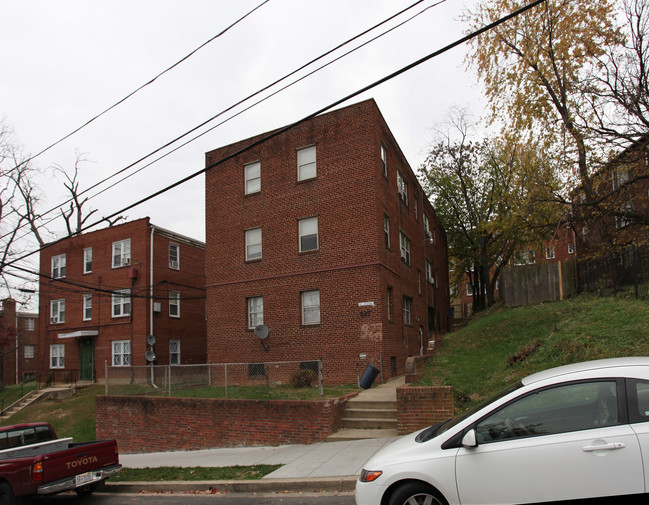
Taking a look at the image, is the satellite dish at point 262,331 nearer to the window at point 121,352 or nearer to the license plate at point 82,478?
the license plate at point 82,478

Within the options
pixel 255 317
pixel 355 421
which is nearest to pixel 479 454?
pixel 355 421

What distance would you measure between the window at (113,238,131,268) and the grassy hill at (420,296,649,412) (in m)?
17.9

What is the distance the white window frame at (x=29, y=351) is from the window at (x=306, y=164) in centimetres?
4639

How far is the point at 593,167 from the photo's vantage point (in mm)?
15086

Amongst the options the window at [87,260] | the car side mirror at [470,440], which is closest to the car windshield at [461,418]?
the car side mirror at [470,440]

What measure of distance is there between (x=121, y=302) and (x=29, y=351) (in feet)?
110

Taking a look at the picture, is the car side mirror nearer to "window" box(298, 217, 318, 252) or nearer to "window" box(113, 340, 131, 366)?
"window" box(298, 217, 318, 252)

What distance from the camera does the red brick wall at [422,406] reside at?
9750 millimetres

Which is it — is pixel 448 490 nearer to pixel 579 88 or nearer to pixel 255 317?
pixel 579 88

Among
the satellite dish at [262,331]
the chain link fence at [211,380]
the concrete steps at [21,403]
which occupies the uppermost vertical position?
the satellite dish at [262,331]

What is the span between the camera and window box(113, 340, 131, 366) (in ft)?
87.8

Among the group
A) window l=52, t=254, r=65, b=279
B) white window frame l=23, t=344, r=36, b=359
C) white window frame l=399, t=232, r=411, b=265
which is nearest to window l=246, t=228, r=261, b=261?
white window frame l=399, t=232, r=411, b=265

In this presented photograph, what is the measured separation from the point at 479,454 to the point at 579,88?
1318 cm

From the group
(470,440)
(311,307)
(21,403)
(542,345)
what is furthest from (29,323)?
(470,440)
